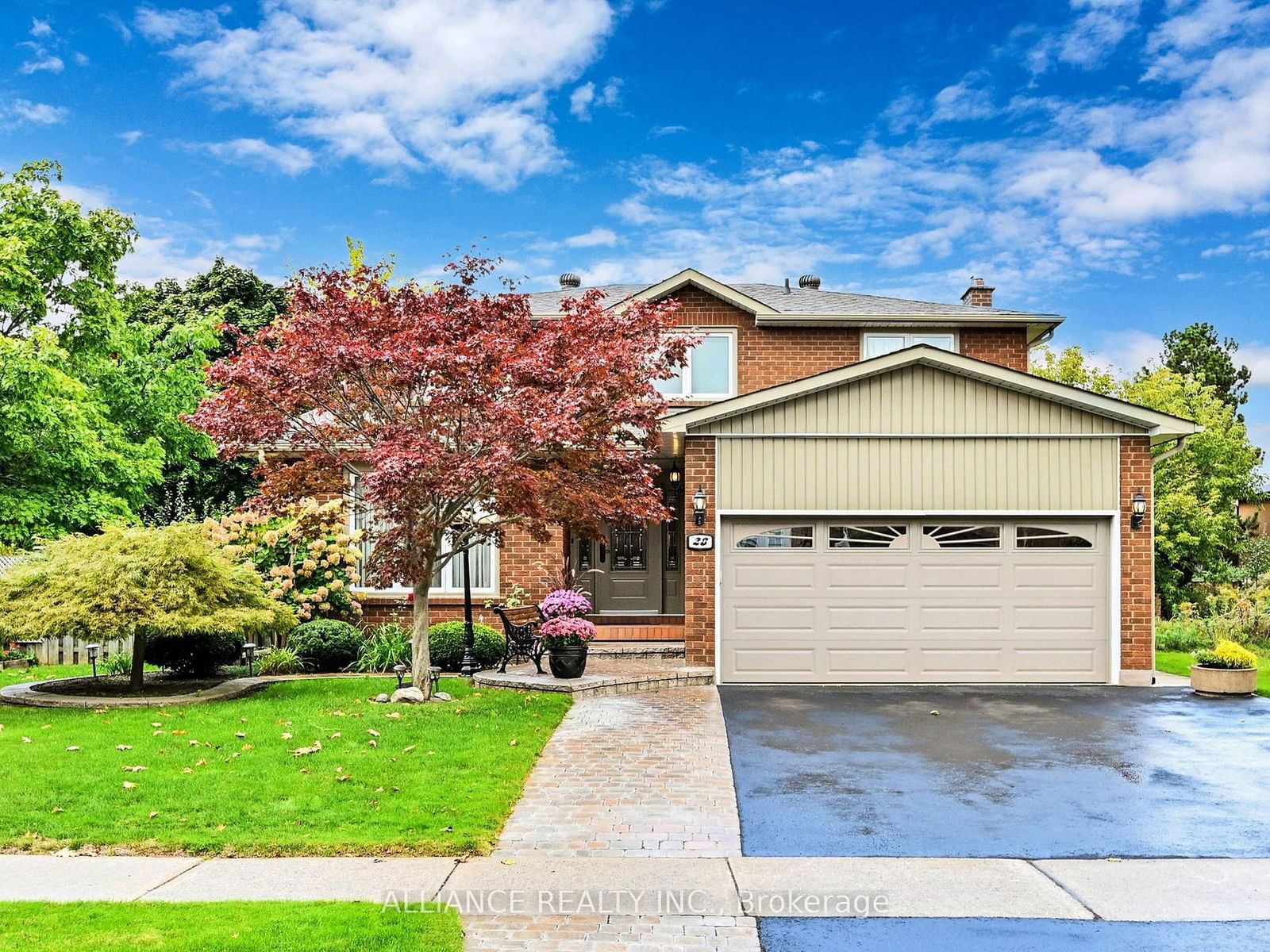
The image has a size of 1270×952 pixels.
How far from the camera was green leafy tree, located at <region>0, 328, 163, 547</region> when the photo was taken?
1595 cm

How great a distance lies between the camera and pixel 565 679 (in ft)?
42.3

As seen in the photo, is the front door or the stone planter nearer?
the stone planter

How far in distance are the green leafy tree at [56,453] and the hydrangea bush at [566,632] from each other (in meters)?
8.10

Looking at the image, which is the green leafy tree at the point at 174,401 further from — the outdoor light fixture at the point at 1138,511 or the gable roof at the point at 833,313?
the outdoor light fixture at the point at 1138,511

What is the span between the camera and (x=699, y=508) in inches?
526

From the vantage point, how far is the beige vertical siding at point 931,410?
1326 centimetres

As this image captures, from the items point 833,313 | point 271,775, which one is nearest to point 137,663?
point 271,775

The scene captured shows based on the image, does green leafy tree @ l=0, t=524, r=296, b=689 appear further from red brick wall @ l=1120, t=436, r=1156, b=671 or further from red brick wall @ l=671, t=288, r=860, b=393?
red brick wall @ l=1120, t=436, r=1156, b=671

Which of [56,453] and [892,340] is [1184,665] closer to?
[892,340]

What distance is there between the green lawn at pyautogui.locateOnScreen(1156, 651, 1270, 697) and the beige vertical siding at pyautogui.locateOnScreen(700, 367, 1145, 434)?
4.08 m

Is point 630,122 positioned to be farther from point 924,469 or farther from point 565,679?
point 565,679

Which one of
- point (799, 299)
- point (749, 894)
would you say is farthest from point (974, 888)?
point (799, 299)

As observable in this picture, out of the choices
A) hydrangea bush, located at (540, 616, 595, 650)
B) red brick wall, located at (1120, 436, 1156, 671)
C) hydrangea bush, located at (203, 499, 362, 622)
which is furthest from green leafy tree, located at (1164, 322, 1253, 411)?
hydrangea bush, located at (203, 499, 362, 622)

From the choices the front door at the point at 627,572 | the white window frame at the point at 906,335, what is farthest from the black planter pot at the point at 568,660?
the white window frame at the point at 906,335
